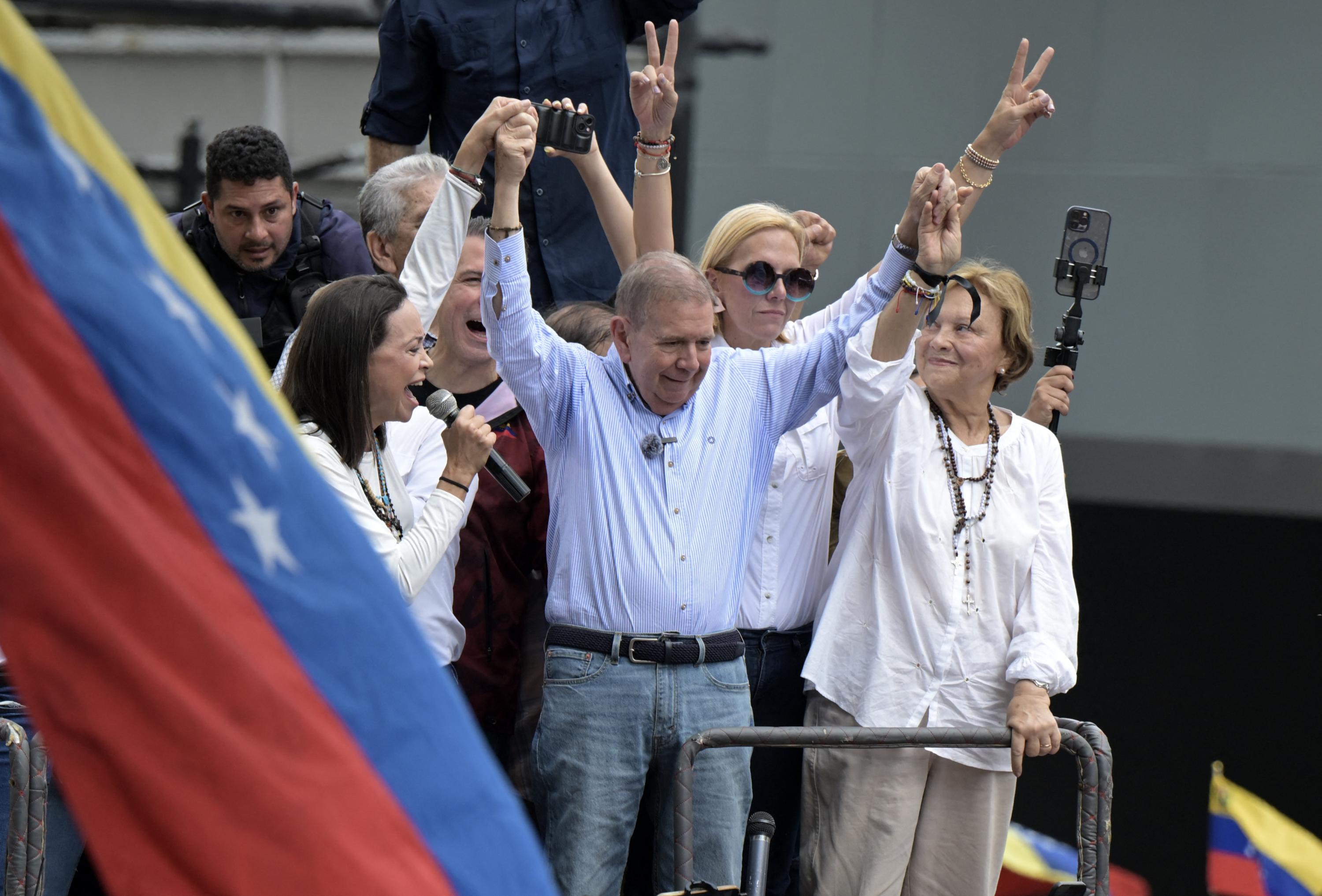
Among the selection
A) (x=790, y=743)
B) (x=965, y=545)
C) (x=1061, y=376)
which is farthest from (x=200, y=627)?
(x=1061, y=376)

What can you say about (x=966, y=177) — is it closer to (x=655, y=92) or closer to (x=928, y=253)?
(x=928, y=253)

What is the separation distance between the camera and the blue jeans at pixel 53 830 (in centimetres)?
315

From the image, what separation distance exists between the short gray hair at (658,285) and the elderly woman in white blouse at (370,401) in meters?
0.47

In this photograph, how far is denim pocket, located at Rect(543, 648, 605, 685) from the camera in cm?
323

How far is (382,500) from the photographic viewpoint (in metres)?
3.19

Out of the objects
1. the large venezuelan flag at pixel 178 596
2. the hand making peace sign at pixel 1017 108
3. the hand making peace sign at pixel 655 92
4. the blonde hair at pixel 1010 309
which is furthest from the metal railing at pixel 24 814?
the hand making peace sign at pixel 1017 108

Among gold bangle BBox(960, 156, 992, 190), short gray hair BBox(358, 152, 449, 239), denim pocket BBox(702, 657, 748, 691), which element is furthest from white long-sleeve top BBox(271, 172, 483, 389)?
gold bangle BBox(960, 156, 992, 190)

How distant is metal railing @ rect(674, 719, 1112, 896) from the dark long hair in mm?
977

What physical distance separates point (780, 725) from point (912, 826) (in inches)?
17.2

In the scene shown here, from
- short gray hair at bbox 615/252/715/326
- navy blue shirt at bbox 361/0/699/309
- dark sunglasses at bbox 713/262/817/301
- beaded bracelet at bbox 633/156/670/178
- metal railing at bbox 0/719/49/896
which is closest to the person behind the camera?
metal railing at bbox 0/719/49/896

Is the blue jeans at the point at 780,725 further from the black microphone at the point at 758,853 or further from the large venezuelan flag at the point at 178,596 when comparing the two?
the large venezuelan flag at the point at 178,596

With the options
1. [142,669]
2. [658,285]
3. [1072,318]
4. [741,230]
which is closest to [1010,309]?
[1072,318]

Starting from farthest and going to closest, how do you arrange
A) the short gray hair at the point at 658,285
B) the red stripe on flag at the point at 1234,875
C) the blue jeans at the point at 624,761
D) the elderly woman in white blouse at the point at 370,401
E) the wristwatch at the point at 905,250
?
the red stripe on flag at the point at 1234,875 → the wristwatch at the point at 905,250 → the short gray hair at the point at 658,285 → the blue jeans at the point at 624,761 → the elderly woman in white blouse at the point at 370,401

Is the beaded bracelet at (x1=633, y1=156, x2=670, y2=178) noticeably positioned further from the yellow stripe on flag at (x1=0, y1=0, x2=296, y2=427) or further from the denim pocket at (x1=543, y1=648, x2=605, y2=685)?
the yellow stripe on flag at (x1=0, y1=0, x2=296, y2=427)
